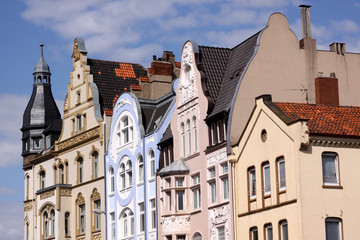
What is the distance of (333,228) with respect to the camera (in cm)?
5047

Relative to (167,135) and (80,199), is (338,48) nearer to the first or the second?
(167,135)

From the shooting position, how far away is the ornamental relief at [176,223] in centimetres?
6297

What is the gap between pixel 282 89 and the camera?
199 feet

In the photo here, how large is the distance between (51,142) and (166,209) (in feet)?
96.5

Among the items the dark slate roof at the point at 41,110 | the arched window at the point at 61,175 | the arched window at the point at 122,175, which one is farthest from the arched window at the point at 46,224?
the arched window at the point at 122,175

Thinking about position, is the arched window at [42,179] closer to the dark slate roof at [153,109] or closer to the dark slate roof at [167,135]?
the dark slate roof at [153,109]

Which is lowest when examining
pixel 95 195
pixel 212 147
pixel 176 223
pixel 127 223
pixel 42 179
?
pixel 176 223

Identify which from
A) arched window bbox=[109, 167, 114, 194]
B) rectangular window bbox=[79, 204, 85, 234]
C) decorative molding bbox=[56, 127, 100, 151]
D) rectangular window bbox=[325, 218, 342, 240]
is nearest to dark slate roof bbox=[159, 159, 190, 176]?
arched window bbox=[109, 167, 114, 194]

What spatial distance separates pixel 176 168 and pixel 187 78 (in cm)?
613

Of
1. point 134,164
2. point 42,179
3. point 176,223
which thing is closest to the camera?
point 176,223

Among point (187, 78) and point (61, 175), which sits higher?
point (187, 78)

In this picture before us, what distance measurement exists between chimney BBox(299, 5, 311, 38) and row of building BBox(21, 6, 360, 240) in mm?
70

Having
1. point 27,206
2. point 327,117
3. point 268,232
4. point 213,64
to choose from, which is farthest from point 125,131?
point 327,117

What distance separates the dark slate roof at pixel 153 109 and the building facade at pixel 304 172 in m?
16.7
